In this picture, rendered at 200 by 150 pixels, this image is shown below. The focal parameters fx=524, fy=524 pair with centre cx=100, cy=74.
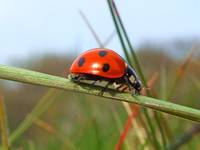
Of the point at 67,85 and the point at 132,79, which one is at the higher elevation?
the point at 67,85

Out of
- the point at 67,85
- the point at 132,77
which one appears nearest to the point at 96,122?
the point at 132,77

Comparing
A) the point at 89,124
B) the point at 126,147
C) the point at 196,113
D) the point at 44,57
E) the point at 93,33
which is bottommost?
the point at 44,57

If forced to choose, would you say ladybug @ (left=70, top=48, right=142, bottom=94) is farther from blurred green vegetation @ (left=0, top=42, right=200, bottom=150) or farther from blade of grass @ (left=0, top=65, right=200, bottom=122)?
blade of grass @ (left=0, top=65, right=200, bottom=122)

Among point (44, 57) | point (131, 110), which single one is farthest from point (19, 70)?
point (44, 57)

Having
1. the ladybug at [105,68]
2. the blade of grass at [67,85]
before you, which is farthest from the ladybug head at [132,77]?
the blade of grass at [67,85]

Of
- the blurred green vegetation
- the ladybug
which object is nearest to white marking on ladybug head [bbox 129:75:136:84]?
the ladybug

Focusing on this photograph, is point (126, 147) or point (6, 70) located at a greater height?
point (6, 70)

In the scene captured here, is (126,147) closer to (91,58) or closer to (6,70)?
(91,58)

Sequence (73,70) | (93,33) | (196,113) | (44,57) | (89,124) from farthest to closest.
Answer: (44,57)
(89,124)
(93,33)
(73,70)
(196,113)

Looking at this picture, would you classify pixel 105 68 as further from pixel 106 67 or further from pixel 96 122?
pixel 96 122
